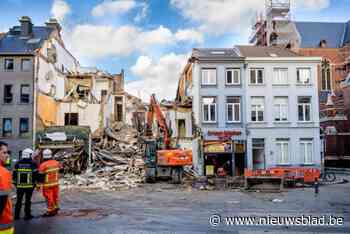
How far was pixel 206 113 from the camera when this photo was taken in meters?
30.5

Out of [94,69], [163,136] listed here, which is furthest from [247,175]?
[94,69]

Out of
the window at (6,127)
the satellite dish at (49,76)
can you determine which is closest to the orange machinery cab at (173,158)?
the window at (6,127)

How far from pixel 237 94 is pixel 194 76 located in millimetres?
4004

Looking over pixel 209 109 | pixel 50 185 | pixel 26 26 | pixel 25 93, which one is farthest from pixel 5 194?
pixel 26 26

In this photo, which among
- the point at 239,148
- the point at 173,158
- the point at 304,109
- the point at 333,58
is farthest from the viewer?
the point at 333,58

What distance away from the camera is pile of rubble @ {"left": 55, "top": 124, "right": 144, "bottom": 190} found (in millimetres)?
23609

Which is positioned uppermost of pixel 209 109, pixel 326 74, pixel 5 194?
pixel 326 74

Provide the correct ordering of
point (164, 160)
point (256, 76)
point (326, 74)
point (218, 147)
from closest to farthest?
1. point (164, 160)
2. point (218, 147)
3. point (256, 76)
4. point (326, 74)

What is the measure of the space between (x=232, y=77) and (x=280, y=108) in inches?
193

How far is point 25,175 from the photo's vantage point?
33.4 ft

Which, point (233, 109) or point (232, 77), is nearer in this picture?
point (233, 109)

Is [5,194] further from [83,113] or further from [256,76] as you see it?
[83,113]

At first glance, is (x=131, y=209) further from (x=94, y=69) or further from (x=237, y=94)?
(x=94, y=69)

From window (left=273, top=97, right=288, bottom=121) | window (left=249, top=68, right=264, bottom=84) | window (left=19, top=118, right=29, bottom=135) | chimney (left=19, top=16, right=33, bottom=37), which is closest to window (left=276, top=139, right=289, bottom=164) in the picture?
window (left=273, top=97, right=288, bottom=121)
